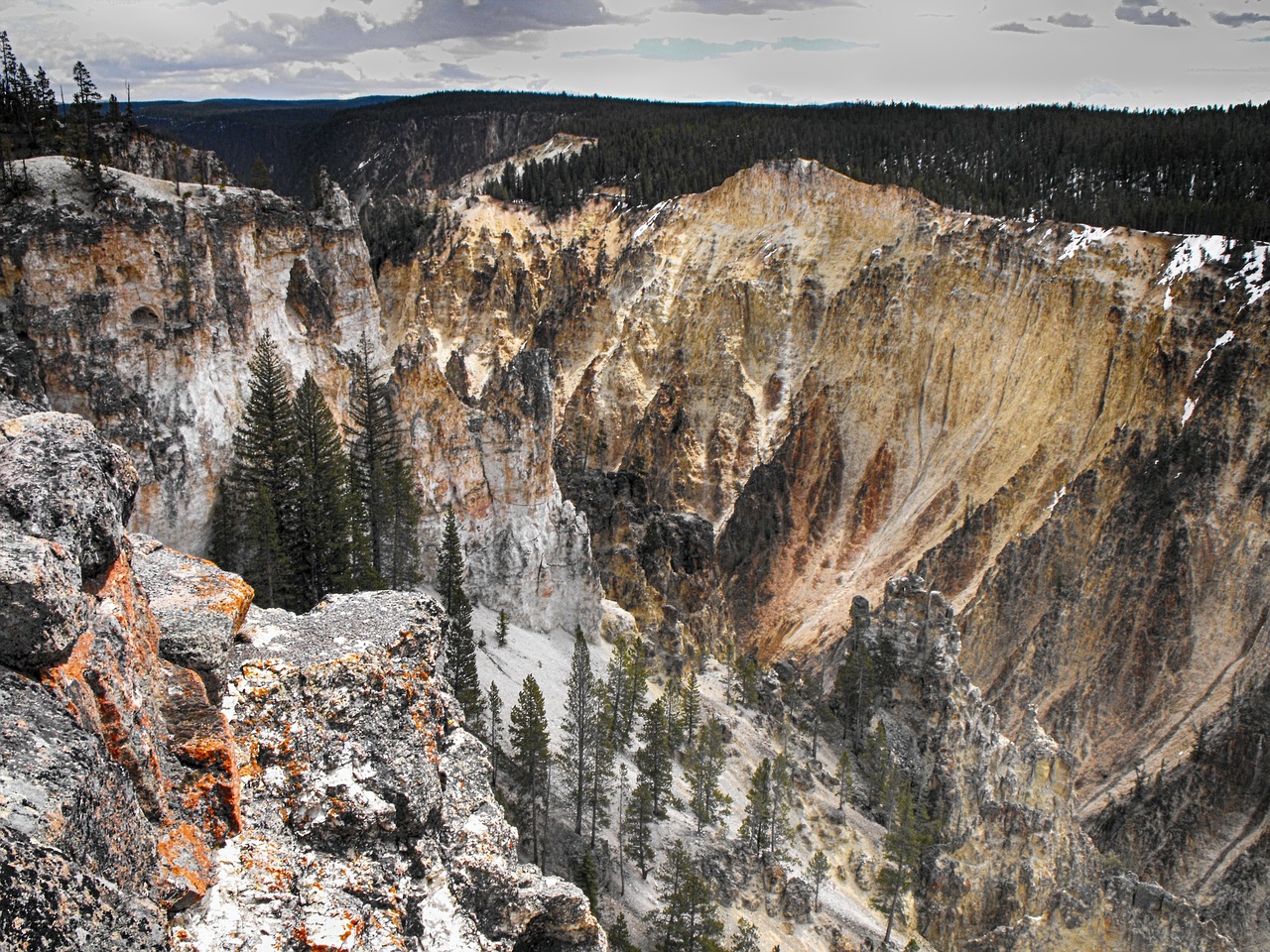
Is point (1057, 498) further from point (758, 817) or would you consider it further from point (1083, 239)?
point (758, 817)

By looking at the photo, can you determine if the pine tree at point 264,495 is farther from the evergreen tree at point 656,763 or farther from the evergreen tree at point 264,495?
the evergreen tree at point 656,763

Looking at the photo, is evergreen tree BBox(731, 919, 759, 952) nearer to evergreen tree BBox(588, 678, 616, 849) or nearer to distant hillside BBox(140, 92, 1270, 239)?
evergreen tree BBox(588, 678, 616, 849)

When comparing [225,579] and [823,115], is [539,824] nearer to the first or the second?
[225,579]

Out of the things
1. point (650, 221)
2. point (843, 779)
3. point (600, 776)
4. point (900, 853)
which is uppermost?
point (650, 221)

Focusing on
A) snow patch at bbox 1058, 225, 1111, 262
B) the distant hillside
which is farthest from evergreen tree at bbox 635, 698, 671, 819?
the distant hillside

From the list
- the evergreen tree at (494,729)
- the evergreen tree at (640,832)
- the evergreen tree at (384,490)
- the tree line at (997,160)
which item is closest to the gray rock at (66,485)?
the evergreen tree at (494,729)

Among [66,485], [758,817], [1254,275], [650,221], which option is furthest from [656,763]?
[650,221]
